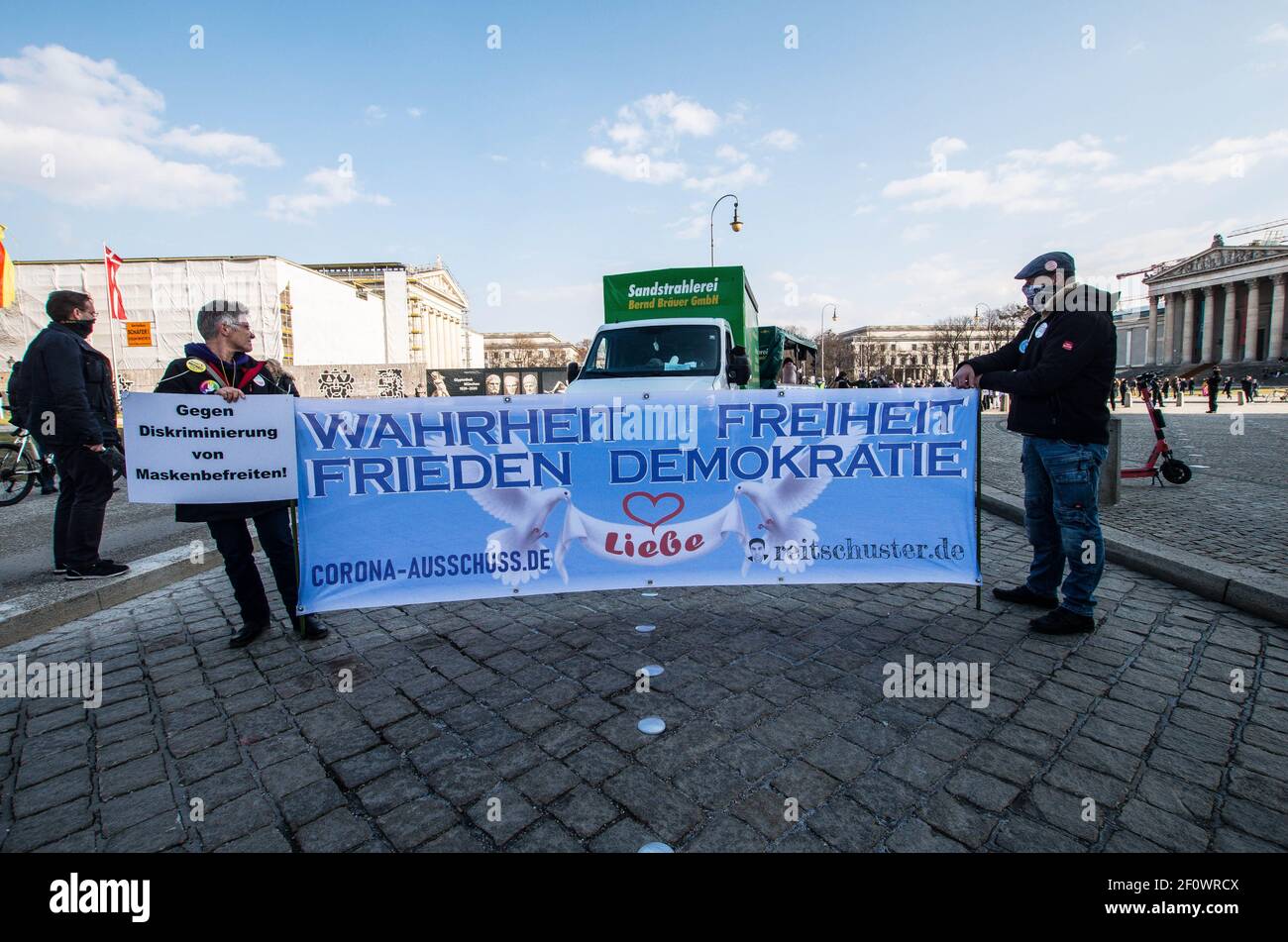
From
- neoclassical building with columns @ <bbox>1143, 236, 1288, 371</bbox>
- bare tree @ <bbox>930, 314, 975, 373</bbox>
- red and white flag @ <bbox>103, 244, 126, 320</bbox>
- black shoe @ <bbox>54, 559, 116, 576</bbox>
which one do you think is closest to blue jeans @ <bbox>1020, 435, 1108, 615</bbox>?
black shoe @ <bbox>54, 559, 116, 576</bbox>

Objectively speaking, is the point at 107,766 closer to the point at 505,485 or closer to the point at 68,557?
the point at 505,485

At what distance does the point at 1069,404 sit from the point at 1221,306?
354 ft

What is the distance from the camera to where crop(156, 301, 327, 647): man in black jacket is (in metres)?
3.82

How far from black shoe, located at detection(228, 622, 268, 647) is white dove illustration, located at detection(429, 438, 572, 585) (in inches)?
59.8

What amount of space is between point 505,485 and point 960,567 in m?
2.99

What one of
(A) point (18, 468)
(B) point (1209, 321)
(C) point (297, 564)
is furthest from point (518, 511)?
(B) point (1209, 321)

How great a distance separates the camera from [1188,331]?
84.2m

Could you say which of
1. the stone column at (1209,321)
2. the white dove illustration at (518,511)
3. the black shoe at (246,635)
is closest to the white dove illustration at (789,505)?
the white dove illustration at (518,511)

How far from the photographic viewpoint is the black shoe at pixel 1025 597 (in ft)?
14.0

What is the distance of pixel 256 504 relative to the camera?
3.86m

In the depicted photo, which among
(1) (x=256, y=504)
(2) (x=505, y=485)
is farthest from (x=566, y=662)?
(1) (x=256, y=504)

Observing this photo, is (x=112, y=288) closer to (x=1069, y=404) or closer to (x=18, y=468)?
(x=18, y=468)

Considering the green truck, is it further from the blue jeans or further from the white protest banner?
the white protest banner
